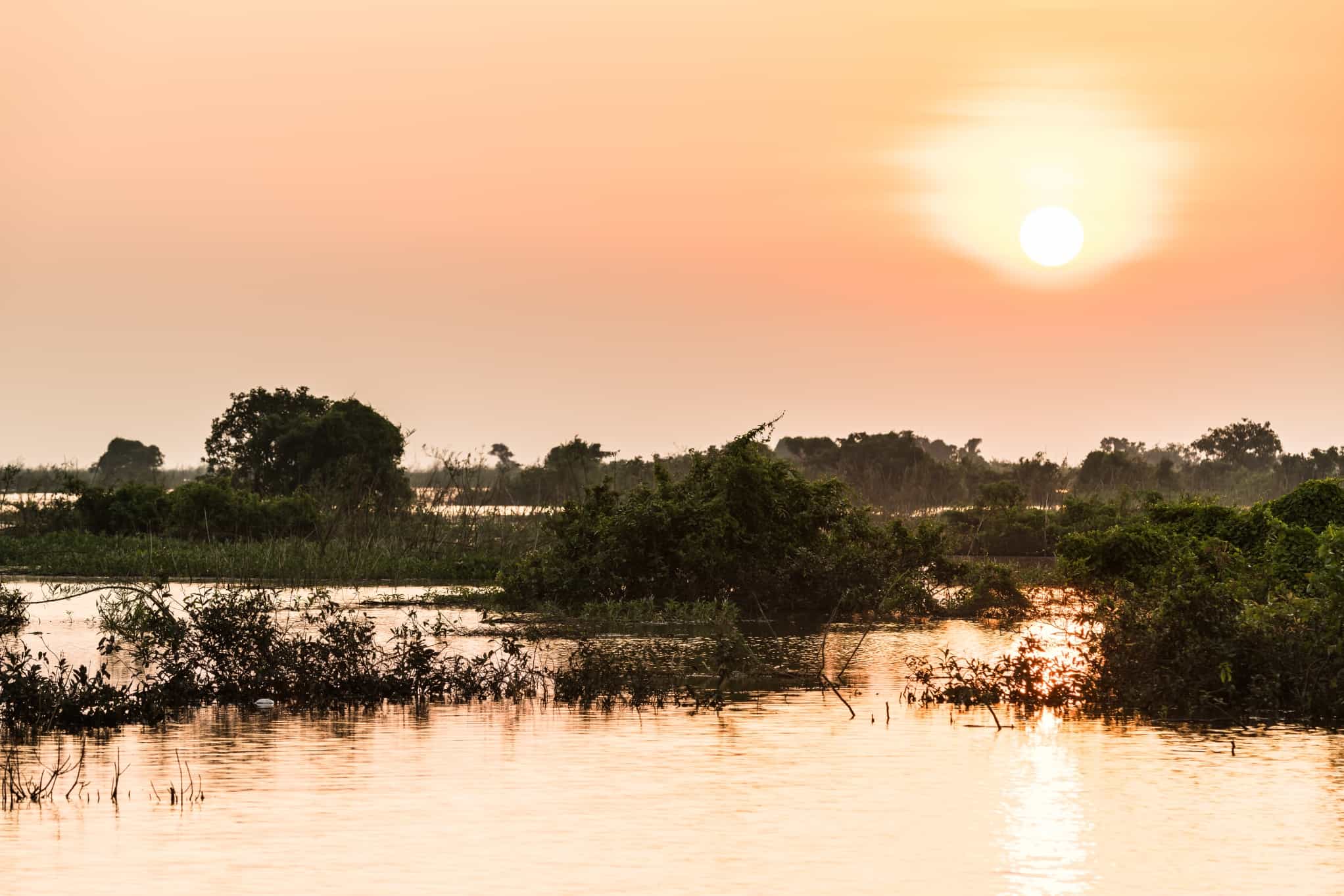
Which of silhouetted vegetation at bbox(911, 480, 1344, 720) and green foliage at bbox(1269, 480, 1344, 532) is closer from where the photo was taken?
silhouetted vegetation at bbox(911, 480, 1344, 720)

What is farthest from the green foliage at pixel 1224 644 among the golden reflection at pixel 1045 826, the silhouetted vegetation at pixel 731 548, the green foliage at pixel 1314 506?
the silhouetted vegetation at pixel 731 548

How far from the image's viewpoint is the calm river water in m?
10.7

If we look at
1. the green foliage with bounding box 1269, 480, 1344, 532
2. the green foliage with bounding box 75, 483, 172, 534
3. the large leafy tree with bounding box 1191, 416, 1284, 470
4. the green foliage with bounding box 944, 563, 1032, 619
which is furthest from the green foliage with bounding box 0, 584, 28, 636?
the large leafy tree with bounding box 1191, 416, 1284, 470

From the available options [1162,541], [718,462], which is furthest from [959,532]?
[1162,541]

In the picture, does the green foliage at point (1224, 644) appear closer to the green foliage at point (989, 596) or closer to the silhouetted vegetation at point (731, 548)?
the silhouetted vegetation at point (731, 548)

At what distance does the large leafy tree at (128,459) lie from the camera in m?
106

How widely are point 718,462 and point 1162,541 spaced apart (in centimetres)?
788

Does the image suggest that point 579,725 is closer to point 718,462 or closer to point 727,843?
point 727,843

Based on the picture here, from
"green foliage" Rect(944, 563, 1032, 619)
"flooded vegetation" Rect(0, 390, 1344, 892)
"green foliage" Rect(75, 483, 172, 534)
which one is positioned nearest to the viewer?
"flooded vegetation" Rect(0, 390, 1344, 892)

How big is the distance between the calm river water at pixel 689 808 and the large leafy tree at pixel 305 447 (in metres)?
32.9

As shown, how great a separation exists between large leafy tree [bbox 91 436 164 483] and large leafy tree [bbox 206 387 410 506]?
53.7 m

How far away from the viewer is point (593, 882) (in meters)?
10.5

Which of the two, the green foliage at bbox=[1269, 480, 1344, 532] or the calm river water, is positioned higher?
the green foliage at bbox=[1269, 480, 1344, 532]

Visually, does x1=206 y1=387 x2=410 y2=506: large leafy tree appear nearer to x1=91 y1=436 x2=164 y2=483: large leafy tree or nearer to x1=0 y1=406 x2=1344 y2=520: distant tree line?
x1=0 y1=406 x2=1344 y2=520: distant tree line
